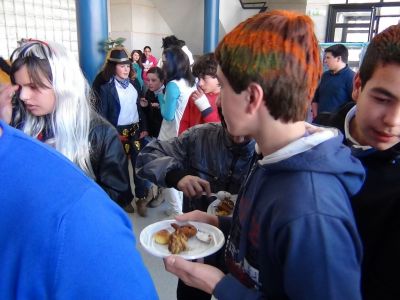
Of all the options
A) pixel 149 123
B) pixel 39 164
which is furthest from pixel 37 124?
pixel 149 123

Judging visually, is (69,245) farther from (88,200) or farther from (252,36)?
(252,36)

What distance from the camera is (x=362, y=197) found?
813 millimetres

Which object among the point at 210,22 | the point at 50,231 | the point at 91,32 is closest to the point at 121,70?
the point at 91,32

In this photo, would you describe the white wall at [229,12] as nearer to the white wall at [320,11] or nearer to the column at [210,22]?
the column at [210,22]

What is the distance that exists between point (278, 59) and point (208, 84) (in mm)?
1799

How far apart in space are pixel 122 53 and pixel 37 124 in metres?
2.02

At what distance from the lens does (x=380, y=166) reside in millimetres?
848

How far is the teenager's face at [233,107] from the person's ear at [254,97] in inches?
0.5

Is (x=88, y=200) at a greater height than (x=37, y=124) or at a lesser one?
greater

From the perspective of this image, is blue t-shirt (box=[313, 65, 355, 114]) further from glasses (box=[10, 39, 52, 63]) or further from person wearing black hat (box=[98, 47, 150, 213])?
glasses (box=[10, 39, 52, 63])

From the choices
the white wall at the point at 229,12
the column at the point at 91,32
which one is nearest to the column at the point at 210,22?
the white wall at the point at 229,12

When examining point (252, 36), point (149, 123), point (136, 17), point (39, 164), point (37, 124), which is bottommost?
point (149, 123)

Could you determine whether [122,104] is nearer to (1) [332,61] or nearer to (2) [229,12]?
(1) [332,61]

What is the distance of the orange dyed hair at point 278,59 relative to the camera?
2.25 feet
